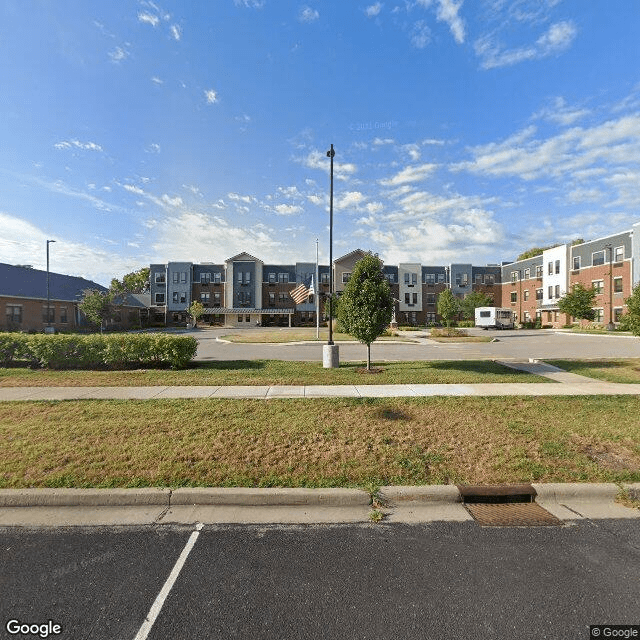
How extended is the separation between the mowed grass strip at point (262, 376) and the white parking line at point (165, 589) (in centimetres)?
594

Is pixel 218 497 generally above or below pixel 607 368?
below

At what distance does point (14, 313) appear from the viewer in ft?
105

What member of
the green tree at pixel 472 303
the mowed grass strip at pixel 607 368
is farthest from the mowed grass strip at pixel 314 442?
the green tree at pixel 472 303

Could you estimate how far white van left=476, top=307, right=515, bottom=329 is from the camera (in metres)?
42.0

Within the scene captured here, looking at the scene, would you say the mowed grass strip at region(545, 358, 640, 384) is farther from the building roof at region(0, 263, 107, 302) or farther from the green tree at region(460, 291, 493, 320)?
the building roof at region(0, 263, 107, 302)

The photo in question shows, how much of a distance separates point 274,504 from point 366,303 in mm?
7562

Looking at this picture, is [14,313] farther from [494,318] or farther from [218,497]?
[494,318]

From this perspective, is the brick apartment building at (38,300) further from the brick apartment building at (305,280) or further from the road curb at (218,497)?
Answer: the road curb at (218,497)

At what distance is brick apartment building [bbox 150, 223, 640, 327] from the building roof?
16507 mm

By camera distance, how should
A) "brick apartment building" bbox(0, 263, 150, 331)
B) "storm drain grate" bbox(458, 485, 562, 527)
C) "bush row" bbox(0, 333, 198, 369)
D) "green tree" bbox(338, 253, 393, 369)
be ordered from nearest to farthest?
"storm drain grate" bbox(458, 485, 562, 527) → "green tree" bbox(338, 253, 393, 369) → "bush row" bbox(0, 333, 198, 369) → "brick apartment building" bbox(0, 263, 150, 331)

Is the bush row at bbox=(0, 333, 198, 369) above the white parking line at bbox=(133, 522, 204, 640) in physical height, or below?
above

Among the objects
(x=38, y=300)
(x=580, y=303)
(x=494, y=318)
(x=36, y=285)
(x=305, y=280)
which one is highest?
(x=305, y=280)

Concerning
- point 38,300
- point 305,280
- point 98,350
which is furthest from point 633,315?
point 305,280

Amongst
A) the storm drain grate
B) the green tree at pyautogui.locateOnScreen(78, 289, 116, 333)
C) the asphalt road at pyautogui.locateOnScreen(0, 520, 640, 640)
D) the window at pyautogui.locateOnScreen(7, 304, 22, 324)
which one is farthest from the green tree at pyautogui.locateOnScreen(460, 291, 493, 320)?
the window at pyautogui.locateOnScreen(7, 304, 22, 324)
